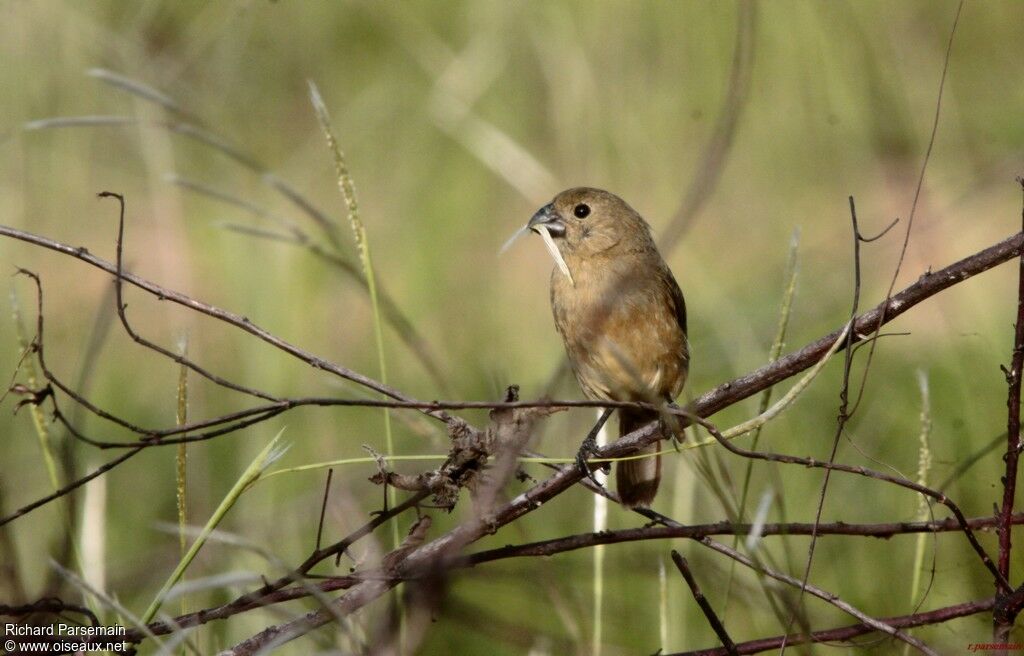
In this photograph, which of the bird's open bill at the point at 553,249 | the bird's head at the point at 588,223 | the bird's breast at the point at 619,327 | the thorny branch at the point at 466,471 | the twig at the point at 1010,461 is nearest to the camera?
the thorny branch at the point at 466,471

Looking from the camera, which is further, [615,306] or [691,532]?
[615,306]

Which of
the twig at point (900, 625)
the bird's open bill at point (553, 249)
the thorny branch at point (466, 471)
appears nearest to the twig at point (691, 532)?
the thorny branch at point (466, 471)

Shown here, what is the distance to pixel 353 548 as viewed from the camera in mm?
2438

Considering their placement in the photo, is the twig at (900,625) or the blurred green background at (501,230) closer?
the twig at (900,625)

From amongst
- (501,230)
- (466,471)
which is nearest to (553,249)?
(466,471)

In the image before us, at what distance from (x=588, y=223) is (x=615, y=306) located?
0.30 metres

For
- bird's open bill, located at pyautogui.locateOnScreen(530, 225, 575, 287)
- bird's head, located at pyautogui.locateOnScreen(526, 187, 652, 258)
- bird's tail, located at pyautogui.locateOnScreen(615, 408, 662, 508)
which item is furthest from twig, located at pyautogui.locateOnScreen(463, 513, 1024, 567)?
bird's head, located at pyautogui.locateOnScreen(526, 187, 652, 258)

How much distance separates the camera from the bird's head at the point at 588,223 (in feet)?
10.8

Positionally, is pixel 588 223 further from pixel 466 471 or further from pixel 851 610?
pixel 851 610

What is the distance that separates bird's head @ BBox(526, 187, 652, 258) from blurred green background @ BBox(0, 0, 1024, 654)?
0.80 ft

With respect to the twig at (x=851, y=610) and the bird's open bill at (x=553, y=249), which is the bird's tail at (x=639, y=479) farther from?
the twig at (x=851, y=610)

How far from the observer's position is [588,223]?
331 cm

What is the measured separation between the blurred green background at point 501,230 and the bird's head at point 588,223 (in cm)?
25

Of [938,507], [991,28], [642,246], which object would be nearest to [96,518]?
[642,246]
